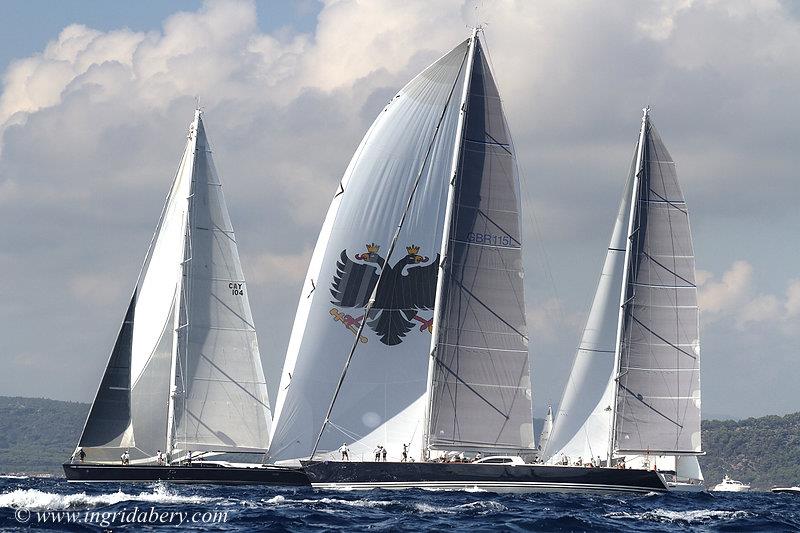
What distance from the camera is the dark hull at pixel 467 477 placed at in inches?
1849

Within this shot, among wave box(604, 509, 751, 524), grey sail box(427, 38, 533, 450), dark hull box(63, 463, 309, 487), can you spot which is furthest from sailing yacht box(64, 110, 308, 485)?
wave box(604, 509, 751, 524)

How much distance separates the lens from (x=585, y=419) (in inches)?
2195

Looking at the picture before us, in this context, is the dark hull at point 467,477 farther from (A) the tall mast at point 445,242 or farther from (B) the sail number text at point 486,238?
(B) the sail number text at point 486,238

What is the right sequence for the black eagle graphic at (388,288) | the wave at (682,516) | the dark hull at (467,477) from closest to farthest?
1. the wave at (682,516)
2. the dark hull at (467,477)
3. the black eagle graphic at (388,288)

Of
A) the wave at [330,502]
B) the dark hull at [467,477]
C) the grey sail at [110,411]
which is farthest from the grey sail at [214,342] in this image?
the wave at [330,502]

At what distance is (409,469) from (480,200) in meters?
9.37

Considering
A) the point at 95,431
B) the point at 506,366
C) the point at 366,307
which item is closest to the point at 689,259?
the point at 506,366

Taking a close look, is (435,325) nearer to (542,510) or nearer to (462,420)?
(462,420)

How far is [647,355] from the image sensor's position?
2163 inches

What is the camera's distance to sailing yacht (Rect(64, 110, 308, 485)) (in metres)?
60.2

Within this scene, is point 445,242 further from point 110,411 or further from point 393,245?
point 110,411

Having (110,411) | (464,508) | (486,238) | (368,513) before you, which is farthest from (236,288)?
(368,513)

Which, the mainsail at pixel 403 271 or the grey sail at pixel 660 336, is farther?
the grey sail at pixel 660 336

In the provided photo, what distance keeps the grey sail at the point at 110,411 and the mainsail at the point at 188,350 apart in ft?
0.14
